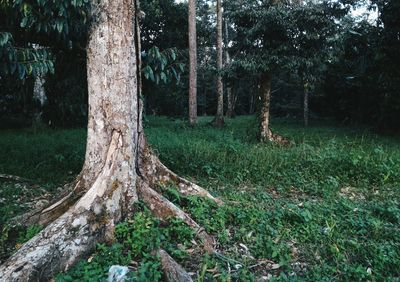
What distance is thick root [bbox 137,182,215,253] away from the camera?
4309 millimetres

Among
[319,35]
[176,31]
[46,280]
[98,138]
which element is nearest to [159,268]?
[46,280]

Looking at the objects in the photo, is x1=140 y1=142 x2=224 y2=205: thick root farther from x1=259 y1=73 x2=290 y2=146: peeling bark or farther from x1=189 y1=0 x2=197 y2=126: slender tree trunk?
x1=189 y1=0 x2=197 y2=126: slender tree trunk

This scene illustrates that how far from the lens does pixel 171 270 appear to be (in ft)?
11.3

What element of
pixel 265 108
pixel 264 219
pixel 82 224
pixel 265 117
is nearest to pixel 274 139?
pixel 265 117

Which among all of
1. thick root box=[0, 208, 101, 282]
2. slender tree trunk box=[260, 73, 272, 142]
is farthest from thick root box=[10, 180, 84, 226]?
slender tree trunk box=[260, 73, 272, 142]

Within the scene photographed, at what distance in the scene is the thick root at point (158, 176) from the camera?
5.25m

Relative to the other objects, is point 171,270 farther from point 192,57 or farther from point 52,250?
point 192,57

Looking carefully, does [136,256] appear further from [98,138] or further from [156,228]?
[98,138]

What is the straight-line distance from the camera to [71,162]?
8.34 meters

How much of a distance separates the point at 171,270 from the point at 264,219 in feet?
6.39

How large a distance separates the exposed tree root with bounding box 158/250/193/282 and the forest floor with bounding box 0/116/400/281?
0.30 feet

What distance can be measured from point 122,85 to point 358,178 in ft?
17.2

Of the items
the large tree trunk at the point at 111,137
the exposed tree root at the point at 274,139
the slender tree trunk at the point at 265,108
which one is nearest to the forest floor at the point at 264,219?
the large tree trunk at the point at 111,137

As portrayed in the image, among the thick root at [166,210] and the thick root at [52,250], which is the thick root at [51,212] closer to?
the thick root at [52,250]
